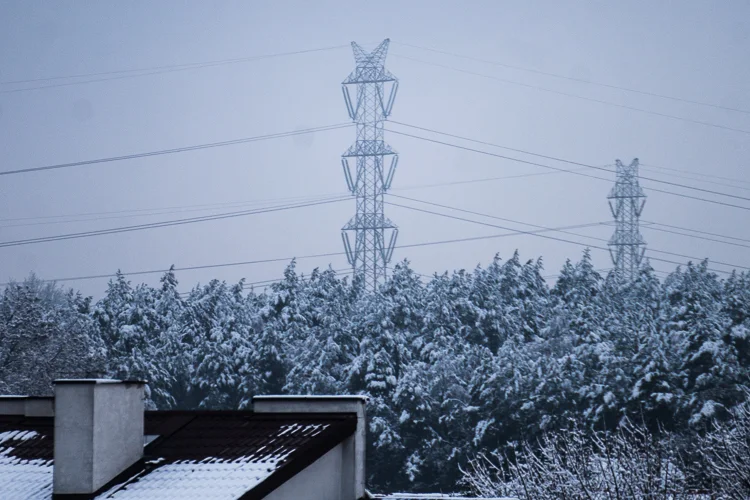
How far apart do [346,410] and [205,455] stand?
254cm

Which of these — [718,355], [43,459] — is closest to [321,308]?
[718,355]

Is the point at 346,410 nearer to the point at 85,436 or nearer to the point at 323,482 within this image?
the point at 323,482

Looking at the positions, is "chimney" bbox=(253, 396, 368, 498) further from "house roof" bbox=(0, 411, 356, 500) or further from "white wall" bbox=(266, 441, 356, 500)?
"house roof" bbox=(0, 411, 356, 500)

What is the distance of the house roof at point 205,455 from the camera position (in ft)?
54.7

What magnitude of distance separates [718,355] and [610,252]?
119 ft

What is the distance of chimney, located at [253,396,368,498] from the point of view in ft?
60.2

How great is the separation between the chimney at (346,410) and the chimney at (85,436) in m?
3.16

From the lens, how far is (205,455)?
58.3ft

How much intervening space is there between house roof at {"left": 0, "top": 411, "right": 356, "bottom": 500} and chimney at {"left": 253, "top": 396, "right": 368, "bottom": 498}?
11.5 inches

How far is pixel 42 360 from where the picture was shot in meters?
63.6

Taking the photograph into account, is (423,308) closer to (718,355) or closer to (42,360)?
(718,355)

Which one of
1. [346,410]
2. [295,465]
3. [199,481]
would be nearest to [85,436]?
[199,481]

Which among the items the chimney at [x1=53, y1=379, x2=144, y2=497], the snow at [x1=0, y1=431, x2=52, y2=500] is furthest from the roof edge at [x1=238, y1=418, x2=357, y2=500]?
the snow at [x1=0, y1=431, x2=52, y2=500]

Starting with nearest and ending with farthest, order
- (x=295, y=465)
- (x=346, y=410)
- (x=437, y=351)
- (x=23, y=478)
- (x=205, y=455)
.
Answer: (x=295, y=465) → (x=205, y=455) → (x=23, y=478) → (x=346, y=410) → (x=437, y=351)
